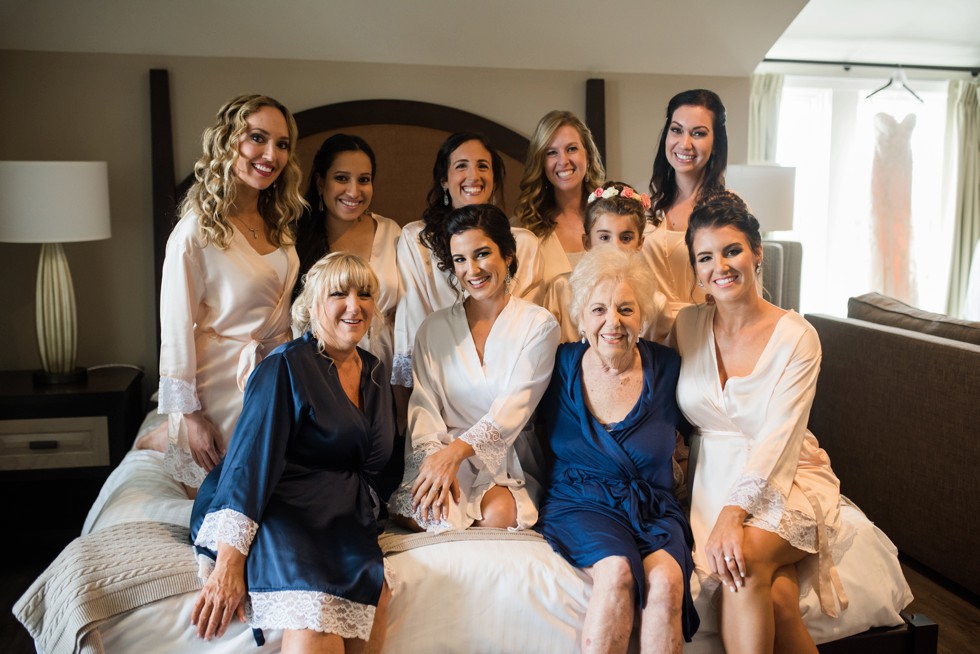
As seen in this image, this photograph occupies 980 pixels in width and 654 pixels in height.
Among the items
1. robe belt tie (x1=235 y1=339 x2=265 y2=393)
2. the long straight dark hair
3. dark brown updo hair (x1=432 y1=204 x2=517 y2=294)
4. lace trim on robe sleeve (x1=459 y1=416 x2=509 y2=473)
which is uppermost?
the long straight dark hair

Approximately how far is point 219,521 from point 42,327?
182 cm

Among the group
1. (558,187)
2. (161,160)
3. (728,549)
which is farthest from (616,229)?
(161,160)

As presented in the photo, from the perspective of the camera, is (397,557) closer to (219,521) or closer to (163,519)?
(219,521)

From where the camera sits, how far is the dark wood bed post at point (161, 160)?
11.9 ft

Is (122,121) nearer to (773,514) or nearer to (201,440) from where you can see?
(201,440)

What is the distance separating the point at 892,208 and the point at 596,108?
2606mm

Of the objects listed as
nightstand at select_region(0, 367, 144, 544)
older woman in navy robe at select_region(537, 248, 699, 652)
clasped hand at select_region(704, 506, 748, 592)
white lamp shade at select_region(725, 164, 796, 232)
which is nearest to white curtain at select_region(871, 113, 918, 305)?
white lamp shade at select_region(725, 164, 796, 232)

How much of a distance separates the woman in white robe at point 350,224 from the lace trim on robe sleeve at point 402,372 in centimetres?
4

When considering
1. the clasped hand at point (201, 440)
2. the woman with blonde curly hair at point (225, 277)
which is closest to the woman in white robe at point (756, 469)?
the woman with blonde curly hair at point (225, 277)

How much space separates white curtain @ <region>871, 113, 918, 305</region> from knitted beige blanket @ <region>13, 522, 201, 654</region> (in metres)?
4.85

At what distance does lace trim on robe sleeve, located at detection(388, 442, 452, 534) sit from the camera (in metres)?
2.25

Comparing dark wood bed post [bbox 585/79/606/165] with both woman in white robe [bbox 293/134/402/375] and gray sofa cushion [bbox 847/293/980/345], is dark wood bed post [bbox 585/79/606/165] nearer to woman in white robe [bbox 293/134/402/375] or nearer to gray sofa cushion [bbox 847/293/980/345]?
gray sofa cushion [bbox 847/293/980/345]

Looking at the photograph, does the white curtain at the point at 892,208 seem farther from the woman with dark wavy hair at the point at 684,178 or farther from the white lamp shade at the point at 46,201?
the white lamp shade at the point at 46,201

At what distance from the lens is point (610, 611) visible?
6.56 feet
